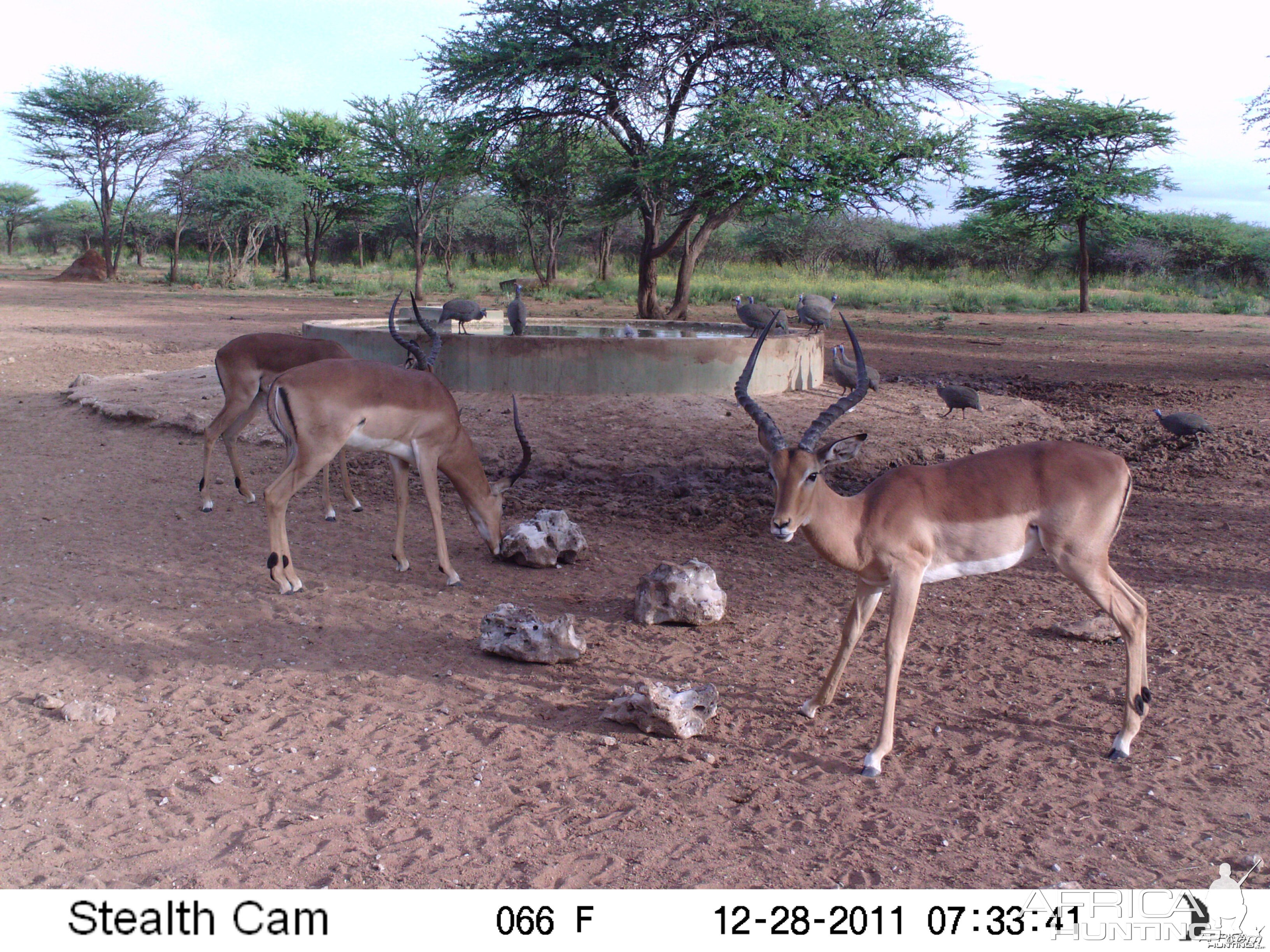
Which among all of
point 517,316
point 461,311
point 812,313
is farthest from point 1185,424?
point 461,311

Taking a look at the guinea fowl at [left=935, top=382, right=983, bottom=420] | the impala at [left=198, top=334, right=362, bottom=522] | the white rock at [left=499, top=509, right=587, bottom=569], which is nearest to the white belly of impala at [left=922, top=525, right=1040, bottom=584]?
the white rock at [left=499, top=509, right=587, bottom=569]

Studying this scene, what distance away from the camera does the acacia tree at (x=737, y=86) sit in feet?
57.7

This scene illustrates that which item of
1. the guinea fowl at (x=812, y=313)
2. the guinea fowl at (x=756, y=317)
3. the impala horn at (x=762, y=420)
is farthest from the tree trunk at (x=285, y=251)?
the impala horn at (x=762, y=420)

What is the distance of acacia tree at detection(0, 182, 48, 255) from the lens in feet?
179

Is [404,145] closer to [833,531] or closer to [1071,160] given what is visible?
[1071,160]

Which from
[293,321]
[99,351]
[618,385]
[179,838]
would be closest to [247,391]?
[618,385]

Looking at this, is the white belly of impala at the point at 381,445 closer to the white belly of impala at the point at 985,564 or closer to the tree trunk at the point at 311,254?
the white belly of impala at the point at 985,564

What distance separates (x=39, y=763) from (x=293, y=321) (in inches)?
726

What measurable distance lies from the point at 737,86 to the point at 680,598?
1572 centimetres

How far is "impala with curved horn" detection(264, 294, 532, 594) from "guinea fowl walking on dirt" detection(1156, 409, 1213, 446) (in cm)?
655

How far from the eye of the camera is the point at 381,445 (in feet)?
19.7

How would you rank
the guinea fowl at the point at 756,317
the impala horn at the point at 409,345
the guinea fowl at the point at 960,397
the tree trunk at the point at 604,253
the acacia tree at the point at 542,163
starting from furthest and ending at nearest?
the tree trunk at the point at 604,253
the acacia tree at the point at 542,163
the guinea fowl at the point at 756,317
the guinea fowl at the point at 960,397
the impala horn at the point at 409,345

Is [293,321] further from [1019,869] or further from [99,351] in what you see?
[1019,869]

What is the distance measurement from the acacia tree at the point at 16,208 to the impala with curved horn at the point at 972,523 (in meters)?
61.4
